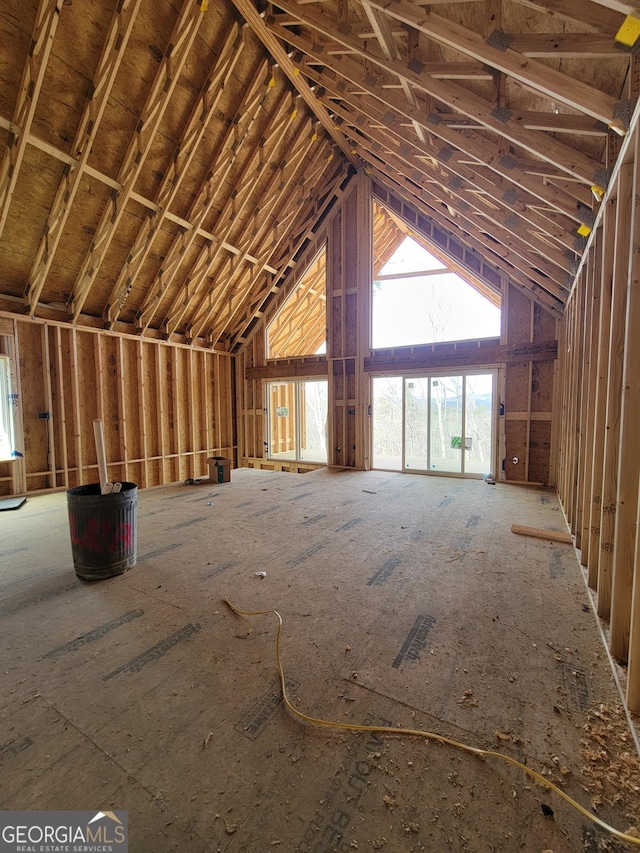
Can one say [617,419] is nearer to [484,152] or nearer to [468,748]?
[468,748]

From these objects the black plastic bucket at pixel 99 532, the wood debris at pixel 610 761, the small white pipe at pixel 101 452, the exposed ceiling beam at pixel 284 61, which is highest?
the exposed ceiling beam at pixel 284 61

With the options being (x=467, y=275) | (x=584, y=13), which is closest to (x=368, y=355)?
(x=467, y=275)

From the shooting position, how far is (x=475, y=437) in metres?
Answer: 8.59

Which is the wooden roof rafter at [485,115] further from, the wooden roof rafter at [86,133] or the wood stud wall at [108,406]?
the wood stud wall at [108,406]

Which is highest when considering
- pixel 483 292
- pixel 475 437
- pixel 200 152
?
pixel 200 152

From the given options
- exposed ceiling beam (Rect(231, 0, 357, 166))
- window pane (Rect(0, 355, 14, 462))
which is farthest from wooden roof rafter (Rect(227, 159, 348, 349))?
window pane (Rect(0, 355, 14, 462))

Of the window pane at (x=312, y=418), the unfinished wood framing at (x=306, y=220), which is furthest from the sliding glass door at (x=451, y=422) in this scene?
the window pane at (x=312, y=418)

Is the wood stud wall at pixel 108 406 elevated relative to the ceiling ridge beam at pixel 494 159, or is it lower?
lower

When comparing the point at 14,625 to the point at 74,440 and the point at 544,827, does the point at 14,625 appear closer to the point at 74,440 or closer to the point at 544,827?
the point at 544,827

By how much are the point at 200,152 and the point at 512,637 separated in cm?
759

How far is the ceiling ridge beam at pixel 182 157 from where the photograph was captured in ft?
16.3

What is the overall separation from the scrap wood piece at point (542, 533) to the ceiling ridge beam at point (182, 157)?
708 centimetres

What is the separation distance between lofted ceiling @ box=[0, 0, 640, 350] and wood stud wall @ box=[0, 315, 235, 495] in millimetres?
554

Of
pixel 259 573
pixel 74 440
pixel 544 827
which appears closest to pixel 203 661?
pixel 259 573
